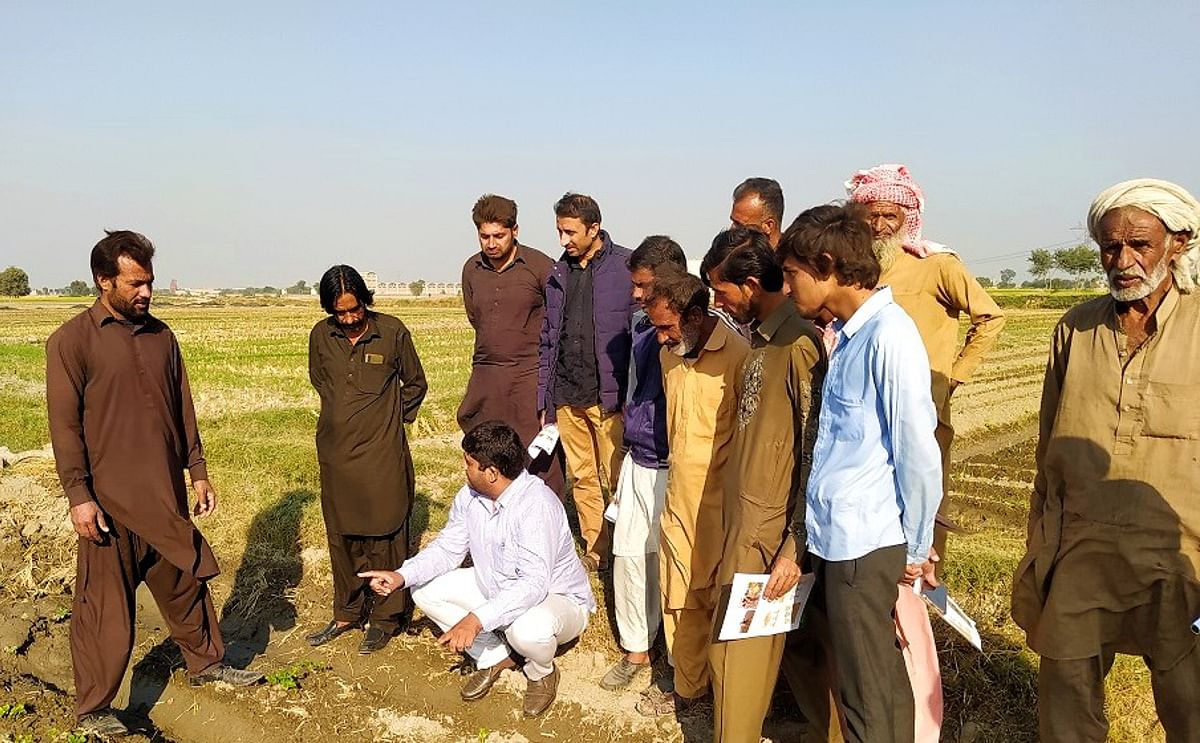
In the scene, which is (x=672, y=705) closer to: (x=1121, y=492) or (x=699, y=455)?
(x=699, y=455)

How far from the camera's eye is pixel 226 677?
420cm

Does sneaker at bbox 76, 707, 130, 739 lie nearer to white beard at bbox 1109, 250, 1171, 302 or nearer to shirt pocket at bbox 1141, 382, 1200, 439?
shirt pocket at bbox 1141, 382, 1200, 439

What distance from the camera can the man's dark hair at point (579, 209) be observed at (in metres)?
4.63

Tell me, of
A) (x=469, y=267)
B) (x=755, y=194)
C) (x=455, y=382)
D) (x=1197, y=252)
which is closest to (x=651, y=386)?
(x=755, y=194)

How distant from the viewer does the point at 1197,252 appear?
241 cm

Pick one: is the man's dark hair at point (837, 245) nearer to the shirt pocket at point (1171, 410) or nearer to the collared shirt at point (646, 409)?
the shirt pocket at point (1171, 410)

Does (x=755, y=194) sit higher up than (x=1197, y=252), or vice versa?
(x=755, y=194)

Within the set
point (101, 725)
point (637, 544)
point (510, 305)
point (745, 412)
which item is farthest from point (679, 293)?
point (101, 725)

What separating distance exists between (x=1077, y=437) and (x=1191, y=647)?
67 cm

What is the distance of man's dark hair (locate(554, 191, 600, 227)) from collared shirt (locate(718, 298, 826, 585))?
199cm

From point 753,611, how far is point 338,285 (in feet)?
9.00

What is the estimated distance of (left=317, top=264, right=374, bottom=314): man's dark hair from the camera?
432cm

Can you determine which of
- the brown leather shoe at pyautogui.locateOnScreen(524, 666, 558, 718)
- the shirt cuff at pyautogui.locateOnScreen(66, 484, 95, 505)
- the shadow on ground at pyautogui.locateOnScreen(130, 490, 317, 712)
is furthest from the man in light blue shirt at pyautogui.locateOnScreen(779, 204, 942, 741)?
the shadow on ground at pyautogui.locateOnScreen(130, 490, 317, 712)

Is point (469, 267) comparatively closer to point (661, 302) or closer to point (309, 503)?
point (661, 302)
